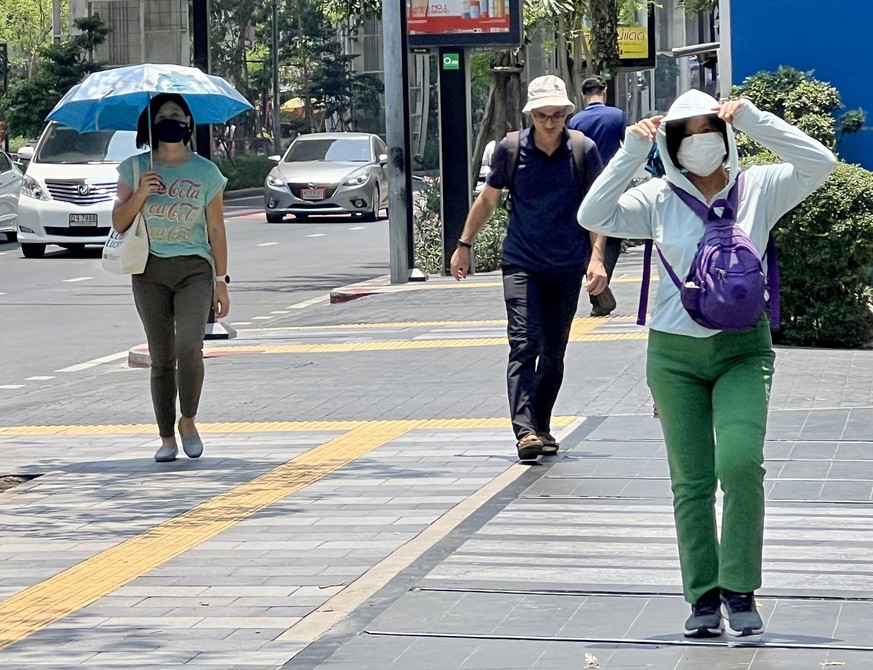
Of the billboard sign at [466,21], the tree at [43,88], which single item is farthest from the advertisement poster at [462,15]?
the tree at [43,88]

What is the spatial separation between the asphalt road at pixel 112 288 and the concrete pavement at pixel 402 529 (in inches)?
110

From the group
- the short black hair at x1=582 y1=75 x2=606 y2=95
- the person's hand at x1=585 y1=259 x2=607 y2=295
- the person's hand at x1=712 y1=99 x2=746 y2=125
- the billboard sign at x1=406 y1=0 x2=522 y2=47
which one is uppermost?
the billboard sign at x1=406 y1=0 x2=522 y2=47

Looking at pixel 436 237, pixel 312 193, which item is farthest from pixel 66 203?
pixel 312 193

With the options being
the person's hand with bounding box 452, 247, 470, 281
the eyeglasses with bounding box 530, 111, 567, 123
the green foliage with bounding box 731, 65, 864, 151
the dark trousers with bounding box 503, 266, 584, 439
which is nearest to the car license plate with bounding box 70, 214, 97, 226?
the green foliage with bounding box 731, 65, 864, 151

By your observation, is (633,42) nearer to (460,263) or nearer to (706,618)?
(460,263)

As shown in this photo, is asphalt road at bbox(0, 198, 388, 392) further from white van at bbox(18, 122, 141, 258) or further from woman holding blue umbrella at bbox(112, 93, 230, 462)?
woman holding blue umbrella at bbox(112, 93, 230, 462)

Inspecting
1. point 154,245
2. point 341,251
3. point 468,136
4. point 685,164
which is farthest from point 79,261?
point 685,164

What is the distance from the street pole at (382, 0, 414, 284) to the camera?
63.6ft

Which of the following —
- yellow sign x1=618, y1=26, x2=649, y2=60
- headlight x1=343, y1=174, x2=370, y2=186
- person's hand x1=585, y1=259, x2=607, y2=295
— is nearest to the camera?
person's hand x1=585, y1=259, x2=607, y2=295

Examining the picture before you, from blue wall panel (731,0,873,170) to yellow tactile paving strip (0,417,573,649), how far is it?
5142 millimetres

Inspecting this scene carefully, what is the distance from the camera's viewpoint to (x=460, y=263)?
8773 millimetres

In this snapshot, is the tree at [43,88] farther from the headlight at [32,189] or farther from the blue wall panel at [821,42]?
the blue wall panel at [821,42]

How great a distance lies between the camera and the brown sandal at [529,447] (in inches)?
335

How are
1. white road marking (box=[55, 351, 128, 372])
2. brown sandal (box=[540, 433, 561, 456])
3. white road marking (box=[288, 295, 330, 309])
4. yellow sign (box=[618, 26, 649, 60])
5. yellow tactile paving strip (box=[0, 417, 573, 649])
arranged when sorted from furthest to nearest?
yellow sign (box=[618, 26, 649, 60]) → white road marking (box=[288, 295, 330, 309]) → white road marking (box=[55, 351, 128, 372]) → brown sandal (box=[540, 433, 561, 456]) → yellow tactile paving strip (box=[0, 417, 573, 649])
